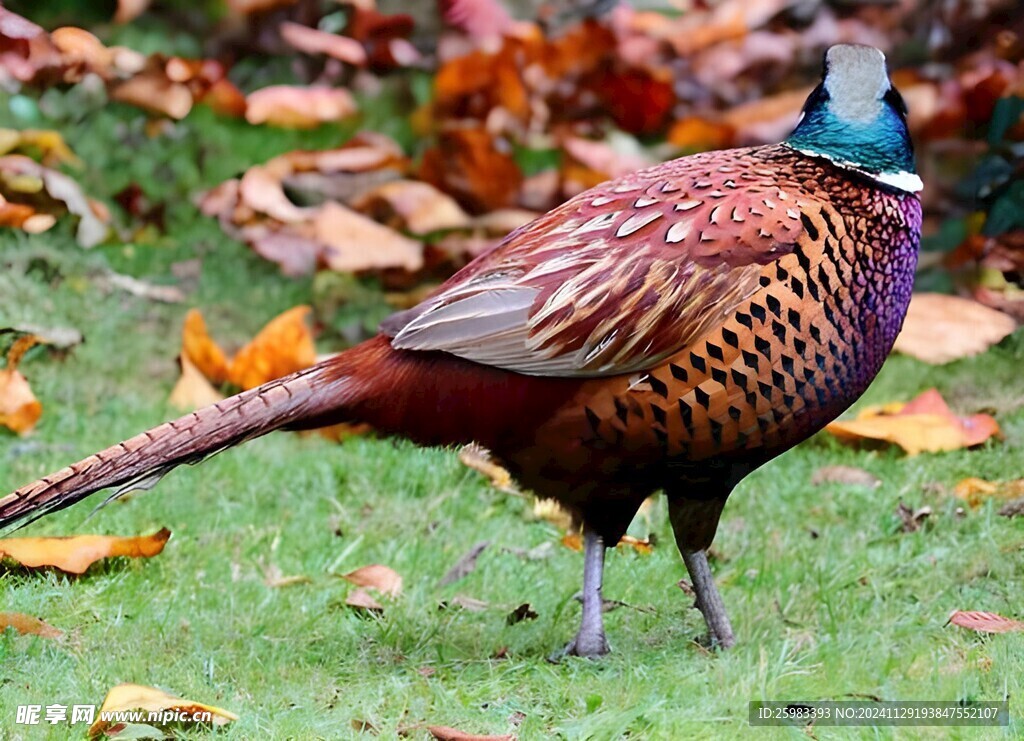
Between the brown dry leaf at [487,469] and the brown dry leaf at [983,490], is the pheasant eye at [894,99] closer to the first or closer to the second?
the brown dry leaf at [983,490]

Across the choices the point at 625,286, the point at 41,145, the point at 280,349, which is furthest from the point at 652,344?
the point at 41,145

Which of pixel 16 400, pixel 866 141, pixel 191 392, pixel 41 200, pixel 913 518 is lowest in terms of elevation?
pixel 191 392

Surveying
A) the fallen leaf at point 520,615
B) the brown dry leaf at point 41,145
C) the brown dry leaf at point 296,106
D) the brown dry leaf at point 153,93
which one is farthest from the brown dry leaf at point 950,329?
the brown dry leaf at point 41,145

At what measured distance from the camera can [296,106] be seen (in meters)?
6.88

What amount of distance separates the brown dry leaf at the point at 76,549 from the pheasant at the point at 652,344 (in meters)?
0.65

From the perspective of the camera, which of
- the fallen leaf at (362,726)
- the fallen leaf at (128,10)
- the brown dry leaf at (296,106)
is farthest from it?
the fallen leaf at (128,10)

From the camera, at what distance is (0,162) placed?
570 centimetres

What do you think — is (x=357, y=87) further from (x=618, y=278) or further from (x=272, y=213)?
(x=618, y=278)

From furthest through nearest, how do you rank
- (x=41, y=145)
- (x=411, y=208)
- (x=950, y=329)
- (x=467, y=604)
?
(x=411, y=208), (x=41, y=145), (x=950, y=329), (x=467, y=604)

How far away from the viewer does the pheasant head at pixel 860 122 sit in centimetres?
361

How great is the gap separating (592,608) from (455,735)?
0.75 meters

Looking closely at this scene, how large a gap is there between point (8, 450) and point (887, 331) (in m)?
2.95

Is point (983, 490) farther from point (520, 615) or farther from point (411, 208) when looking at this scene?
point (411, 208)

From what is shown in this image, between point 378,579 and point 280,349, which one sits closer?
point 378,579
